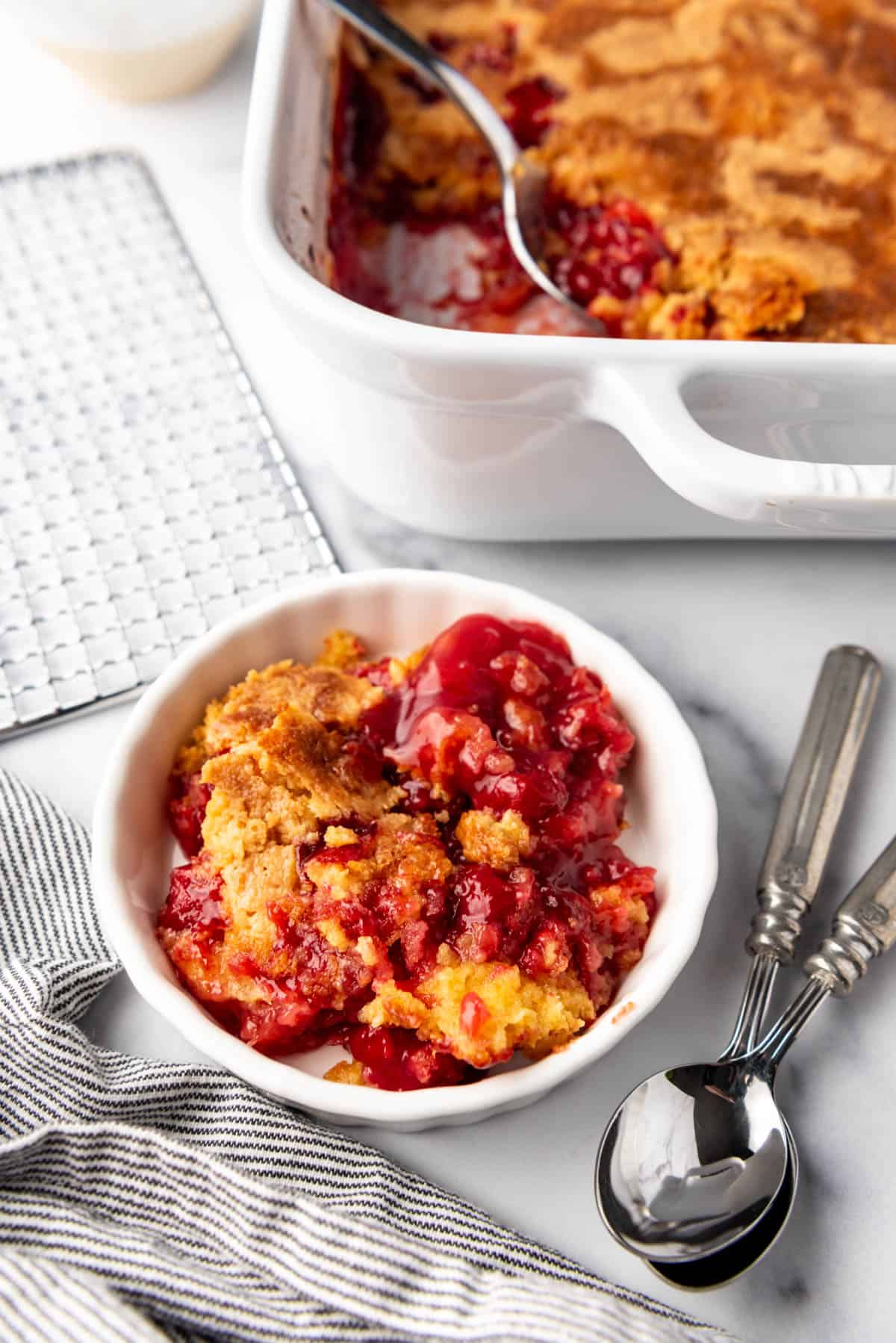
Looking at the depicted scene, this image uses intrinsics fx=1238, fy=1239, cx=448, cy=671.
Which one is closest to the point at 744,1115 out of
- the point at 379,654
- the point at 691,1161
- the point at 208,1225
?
the point at 691,1161

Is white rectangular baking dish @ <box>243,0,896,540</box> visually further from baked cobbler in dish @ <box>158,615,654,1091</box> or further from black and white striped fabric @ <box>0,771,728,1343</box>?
black and white striped fabric @ <box>0,771,728,1343</box>

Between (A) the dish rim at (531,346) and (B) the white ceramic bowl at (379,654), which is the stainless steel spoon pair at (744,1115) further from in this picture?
(A) the dish rim at (531,346)

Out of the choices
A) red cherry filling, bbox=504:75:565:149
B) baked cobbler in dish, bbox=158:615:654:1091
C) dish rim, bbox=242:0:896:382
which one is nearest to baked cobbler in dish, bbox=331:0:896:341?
red cherry filling, bbox=504:75:565:149

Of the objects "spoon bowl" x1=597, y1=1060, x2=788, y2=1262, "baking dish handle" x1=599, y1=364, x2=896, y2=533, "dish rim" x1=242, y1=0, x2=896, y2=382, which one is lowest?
"spoon bowl" x1=597, y1=1060, x2=788, y2=1262

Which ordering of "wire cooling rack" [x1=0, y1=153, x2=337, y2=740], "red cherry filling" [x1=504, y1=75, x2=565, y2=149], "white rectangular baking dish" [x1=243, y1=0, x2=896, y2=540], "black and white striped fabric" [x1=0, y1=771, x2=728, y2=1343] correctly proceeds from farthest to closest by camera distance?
"red cherry filling" [x1=504, y1=75, x2=565, y2=149], "wire cooling rack" [x1=0, y1=153, x2=337, y2=740], "white rectangular baking dish" [x1=243, y1=0, x2=896, y2=540], "black and white striped fabric" [x1=0, y1=771, x2=728, y2=1343]

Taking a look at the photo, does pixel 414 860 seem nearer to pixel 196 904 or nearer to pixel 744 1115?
pixel 196 904

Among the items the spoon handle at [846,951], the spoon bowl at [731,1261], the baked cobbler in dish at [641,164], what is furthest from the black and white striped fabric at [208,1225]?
the baked cobbler in dish at [641,164]
